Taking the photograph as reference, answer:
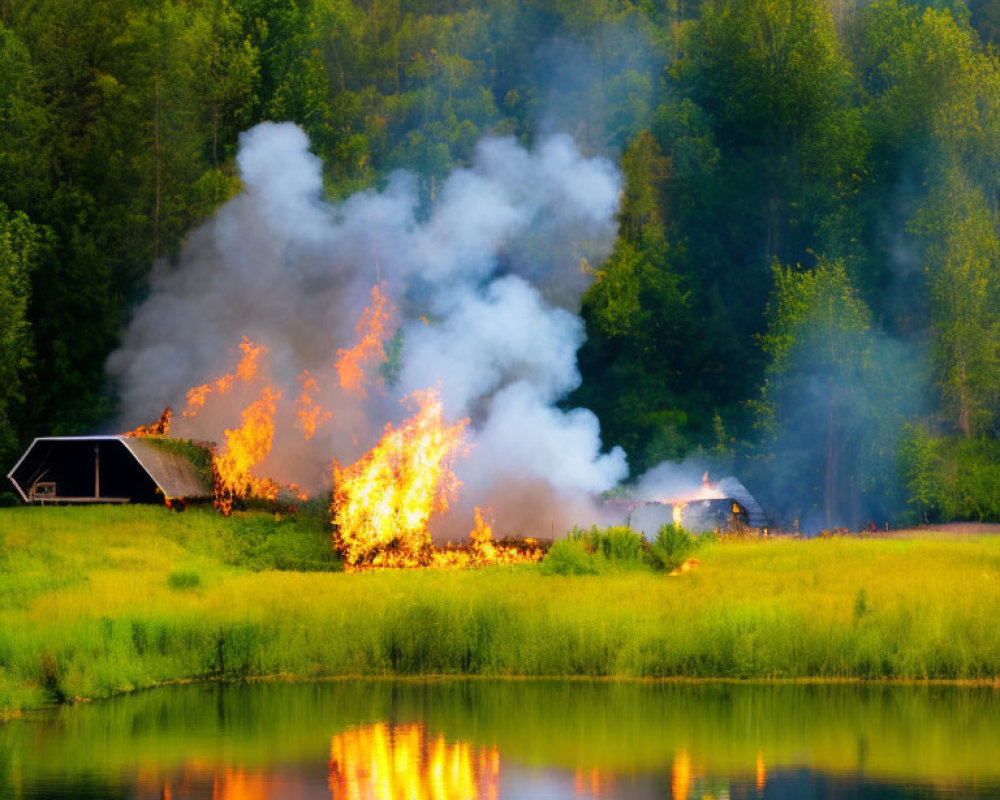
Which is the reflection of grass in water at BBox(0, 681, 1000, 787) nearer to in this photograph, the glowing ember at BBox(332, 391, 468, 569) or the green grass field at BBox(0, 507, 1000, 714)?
the green grass field at BBox(0, 507, 1000, 714)

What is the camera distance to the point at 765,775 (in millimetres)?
26641

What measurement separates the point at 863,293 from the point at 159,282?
2650cm

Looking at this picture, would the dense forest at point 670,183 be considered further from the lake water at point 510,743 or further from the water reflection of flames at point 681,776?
the water reflection of flames at point 681,776

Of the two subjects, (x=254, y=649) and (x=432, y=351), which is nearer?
(x=254, y=649)

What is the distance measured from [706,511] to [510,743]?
28607mm

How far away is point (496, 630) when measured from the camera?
1391 inches

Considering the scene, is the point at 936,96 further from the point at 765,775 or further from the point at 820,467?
the point at 765,775

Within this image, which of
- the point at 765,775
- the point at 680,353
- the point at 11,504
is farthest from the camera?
the point at 680,353

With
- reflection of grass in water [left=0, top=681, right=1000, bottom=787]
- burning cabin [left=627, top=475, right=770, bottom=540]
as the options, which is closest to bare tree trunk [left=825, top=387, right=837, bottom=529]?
burning cabin [left=627, top=475, right=770, bottom=540]

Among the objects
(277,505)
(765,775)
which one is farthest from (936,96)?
(765,775)

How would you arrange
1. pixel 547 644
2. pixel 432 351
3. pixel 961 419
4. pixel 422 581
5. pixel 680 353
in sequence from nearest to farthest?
pixel 547 644
pixel 422 581
pixel 432 351
pixel 961 419
pixel 680 353

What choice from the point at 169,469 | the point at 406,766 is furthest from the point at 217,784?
the point at 169,469

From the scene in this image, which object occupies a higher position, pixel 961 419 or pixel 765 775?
pixel 961 419

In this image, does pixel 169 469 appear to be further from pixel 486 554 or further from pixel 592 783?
pixel 592 783
